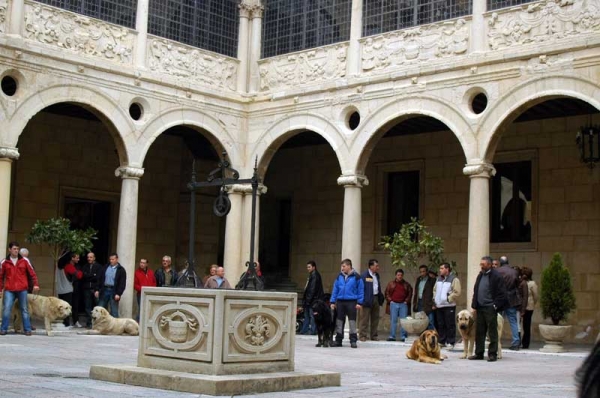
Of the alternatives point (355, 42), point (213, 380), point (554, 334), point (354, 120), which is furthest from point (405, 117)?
point (213, 380)

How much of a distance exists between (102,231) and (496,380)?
1457 cm

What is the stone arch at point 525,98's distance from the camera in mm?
14188

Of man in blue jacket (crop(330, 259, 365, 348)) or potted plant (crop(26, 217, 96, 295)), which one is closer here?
man in blue jacket (crop(330, 259, 365, 348))

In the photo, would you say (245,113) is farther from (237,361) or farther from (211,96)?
(237,361)

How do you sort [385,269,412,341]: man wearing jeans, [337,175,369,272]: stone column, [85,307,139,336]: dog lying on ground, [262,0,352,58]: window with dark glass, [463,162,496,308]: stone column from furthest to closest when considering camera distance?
[262,0,352,58]: window with dark glass
[337,175,369,272]: stone column
[385,269,412,341]: man wearing jeans
[463,162,496,308]: stone column
[85,307,139,336]: dog lying on ground

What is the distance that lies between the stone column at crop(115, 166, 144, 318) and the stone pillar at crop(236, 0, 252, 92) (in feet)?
11.0

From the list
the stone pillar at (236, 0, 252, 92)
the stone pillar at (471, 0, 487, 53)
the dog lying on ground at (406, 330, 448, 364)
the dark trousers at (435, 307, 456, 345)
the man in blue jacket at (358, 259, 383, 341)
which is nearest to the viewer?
the dog lying on ground at (406, 330, 448, 364)

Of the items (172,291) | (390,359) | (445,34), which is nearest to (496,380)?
(390,359)

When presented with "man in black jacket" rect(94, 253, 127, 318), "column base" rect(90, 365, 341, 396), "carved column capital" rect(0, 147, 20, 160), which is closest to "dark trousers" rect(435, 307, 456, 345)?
"man in black jacket" rect(94, 253, 127, 318)

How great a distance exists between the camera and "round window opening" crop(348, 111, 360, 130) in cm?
1788

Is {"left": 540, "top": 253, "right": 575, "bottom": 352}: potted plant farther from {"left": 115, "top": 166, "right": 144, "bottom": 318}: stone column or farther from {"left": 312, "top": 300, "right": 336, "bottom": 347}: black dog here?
{"left": 115, "top": 166, "right": 144, "bottom": 318}: stone column

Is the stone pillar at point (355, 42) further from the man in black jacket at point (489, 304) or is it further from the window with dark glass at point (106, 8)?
the man in black jacket at point (489, 304)

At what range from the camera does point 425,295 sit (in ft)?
49.5

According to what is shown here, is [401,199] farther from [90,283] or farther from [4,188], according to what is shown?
[4,188]
